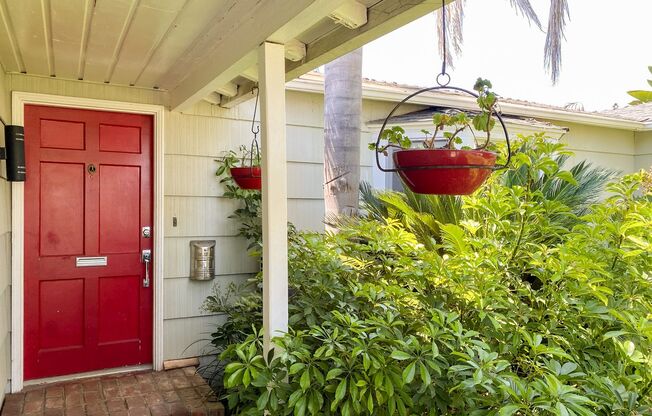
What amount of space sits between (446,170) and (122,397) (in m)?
2.67

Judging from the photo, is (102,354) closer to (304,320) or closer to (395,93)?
(304,320)

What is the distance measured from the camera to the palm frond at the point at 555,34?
6.30 m

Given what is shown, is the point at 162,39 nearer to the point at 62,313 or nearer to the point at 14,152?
the point at 14,152

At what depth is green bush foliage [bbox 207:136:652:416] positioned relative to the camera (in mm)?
1658

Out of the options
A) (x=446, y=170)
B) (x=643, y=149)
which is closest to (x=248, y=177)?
(x=446, y=170)

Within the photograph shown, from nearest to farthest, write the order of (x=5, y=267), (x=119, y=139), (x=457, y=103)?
(x=5, y=267) < (x=119, y=139) < (x=457, y=103)

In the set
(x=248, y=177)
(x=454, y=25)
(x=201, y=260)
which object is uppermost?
(x=454, y=25)

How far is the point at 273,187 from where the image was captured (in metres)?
2.17

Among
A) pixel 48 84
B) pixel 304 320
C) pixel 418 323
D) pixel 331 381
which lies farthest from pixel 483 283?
pixel 48 84

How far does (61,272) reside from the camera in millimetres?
3410

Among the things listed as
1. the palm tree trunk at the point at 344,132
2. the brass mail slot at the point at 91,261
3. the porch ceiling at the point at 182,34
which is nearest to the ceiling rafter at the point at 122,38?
the porch ceiling at the point at 182,34

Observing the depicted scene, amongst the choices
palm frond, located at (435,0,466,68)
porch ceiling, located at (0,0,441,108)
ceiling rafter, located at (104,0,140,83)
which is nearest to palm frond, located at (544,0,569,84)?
palm frond, located at (435,0,466,68)

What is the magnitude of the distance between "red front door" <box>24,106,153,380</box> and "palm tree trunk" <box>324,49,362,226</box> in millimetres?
Answer: 1419

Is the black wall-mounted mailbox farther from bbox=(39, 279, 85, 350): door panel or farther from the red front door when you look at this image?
bbox=(39, 279, 85, 350): door panel
